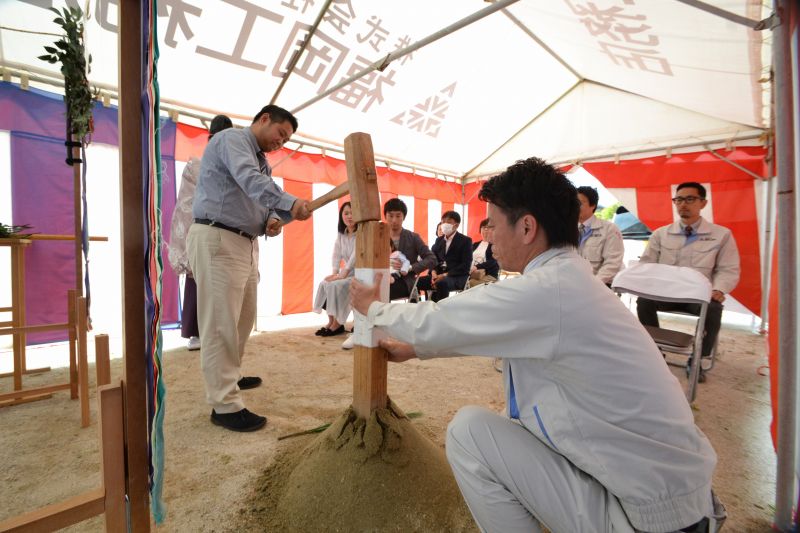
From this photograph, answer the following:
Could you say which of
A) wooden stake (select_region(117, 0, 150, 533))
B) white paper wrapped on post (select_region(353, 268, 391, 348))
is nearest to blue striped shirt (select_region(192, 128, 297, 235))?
white paper wrapped on post (select_region(353, 268, 391, 348))

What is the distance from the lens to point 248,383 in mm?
2482

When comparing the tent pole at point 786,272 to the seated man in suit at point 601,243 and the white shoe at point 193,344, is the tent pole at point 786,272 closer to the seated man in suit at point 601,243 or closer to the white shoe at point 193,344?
the seated man in suit at point 601,243

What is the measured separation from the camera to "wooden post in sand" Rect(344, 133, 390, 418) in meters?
1.27

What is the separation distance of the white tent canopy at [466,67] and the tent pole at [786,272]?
1476 millimetres

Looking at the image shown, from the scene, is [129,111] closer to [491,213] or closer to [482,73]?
[491,213]

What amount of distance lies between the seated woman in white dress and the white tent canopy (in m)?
1.40

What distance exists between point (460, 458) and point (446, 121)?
503 centimetres

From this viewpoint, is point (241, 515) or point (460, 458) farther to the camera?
point (241, 515)

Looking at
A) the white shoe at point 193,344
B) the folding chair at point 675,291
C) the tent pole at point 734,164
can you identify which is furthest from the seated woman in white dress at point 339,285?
the tent pole at point 734,164

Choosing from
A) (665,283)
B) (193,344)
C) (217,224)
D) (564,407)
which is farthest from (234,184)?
(665,283)

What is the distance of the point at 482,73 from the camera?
4.63 m

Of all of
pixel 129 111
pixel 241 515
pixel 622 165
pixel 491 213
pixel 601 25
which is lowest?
pixel 241 515

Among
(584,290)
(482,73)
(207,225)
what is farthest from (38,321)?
(482,73)

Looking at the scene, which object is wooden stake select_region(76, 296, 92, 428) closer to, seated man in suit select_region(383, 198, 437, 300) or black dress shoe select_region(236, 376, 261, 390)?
black dress shoe select_region(236, 376, 261, 390)
